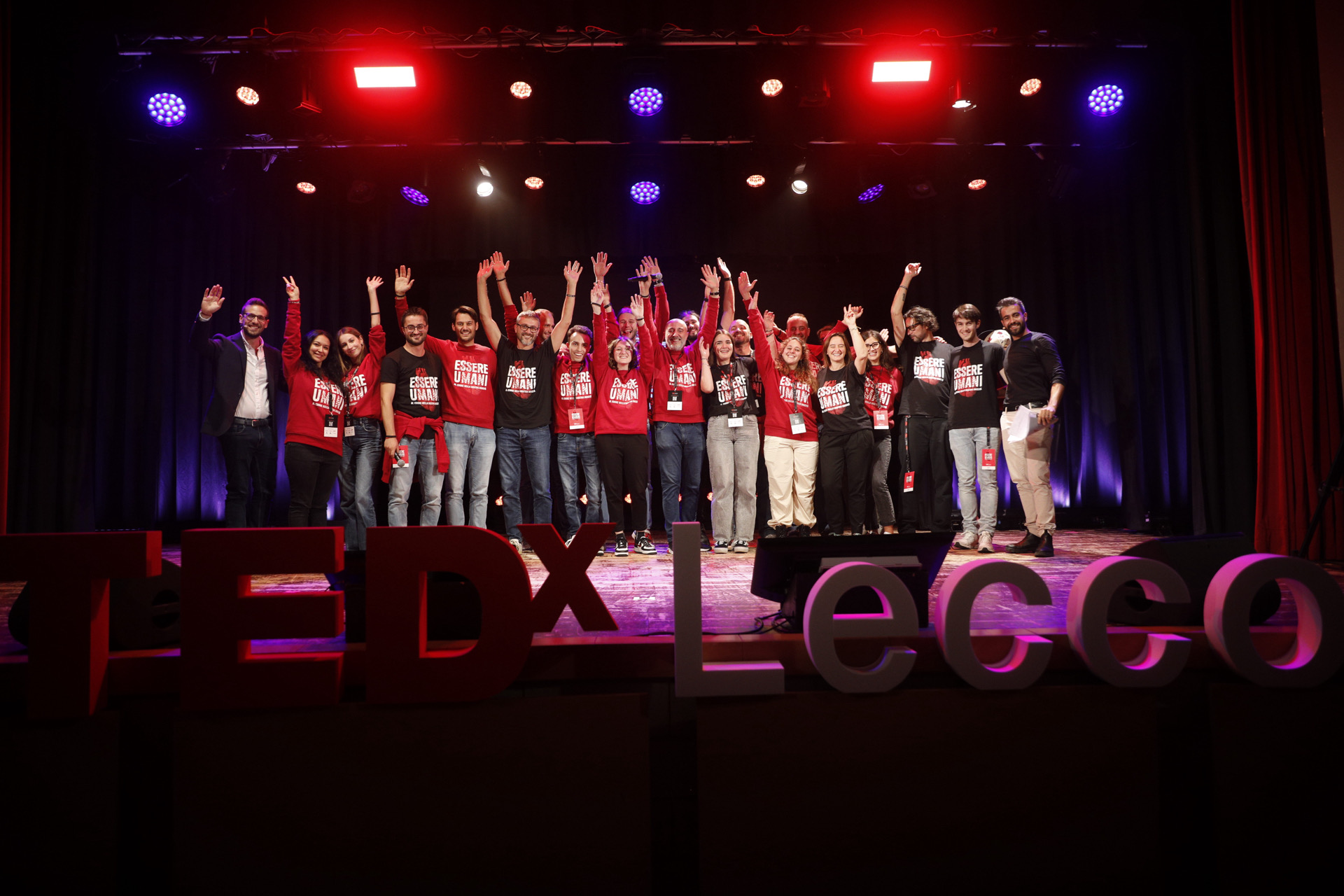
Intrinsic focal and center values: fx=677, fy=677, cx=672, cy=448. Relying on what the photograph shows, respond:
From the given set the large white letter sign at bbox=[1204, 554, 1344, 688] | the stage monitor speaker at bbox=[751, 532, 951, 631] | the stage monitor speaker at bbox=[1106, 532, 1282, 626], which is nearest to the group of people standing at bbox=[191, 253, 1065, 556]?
the stage monitor speaker at bbox=[1106, 532, 1282, 626]

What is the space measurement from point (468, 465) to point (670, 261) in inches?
119

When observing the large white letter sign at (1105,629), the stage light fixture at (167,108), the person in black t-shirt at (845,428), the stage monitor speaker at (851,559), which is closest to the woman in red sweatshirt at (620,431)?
the person in black t-shirt at (845,428)

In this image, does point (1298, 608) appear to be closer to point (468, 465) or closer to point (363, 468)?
point (468, 465)

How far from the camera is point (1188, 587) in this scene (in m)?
2.15

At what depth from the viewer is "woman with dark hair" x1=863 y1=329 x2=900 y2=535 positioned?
5.43 meters

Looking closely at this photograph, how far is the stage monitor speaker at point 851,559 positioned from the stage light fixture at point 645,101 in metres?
4.47

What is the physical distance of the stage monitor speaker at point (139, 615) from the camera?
2.02m

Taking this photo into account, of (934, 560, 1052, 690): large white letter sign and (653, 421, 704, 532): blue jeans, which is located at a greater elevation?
(653, 421, 704, 532): blue jeans

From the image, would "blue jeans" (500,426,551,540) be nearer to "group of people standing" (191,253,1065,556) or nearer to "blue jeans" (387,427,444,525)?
"group of people standing" (191,253,1065,556)

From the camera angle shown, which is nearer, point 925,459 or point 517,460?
point 517,460

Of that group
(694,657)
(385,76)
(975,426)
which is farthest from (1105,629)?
(385,76)

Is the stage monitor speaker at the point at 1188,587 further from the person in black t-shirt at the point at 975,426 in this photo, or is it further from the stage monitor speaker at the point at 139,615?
the stage monitor speaker at the point at 139,615

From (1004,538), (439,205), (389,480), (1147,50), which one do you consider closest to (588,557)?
(389,480)

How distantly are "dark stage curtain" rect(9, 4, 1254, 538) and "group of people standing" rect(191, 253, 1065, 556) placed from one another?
1198 mm
